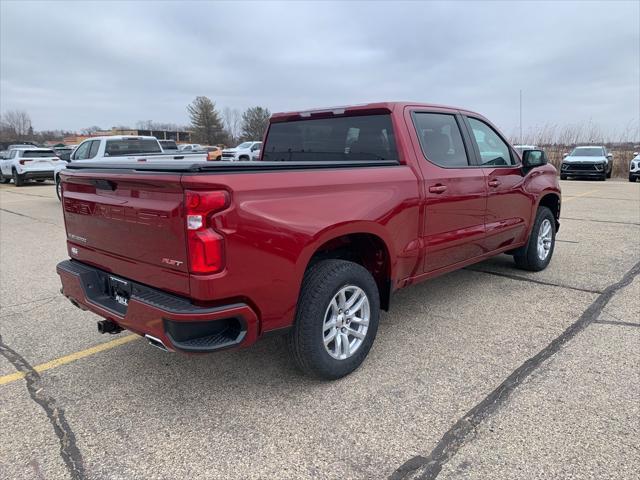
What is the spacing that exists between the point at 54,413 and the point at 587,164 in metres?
24.1

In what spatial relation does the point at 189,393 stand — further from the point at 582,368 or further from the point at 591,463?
the point at 582,368

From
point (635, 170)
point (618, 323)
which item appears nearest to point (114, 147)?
point (618, 323)

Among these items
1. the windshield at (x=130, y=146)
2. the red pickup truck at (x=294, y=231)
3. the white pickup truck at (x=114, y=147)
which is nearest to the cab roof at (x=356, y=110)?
the red pickup truck at (x=294, y=231)

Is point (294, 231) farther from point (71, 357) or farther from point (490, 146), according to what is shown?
point (490, 146)

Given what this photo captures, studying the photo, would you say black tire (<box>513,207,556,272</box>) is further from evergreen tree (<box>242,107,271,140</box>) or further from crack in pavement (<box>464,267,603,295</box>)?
evergreen tree (<box>242,107,271,140</box>)

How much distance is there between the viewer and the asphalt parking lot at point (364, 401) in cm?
245

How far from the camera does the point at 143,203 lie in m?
2.67

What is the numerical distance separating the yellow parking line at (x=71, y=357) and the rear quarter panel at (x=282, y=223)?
176 cm

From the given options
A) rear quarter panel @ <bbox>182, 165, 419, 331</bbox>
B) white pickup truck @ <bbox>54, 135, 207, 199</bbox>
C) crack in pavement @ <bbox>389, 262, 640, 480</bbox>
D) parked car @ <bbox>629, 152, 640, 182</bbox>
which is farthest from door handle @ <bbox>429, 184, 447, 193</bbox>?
parked car @ <bbox>629, 152, 640, 182</bbox>

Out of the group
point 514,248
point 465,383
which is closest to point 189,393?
point 465,383

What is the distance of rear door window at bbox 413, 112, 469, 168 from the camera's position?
157 inches

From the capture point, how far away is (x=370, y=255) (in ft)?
12.0

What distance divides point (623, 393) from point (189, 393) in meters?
2.71

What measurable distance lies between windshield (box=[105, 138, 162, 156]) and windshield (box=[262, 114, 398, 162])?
962 cm
